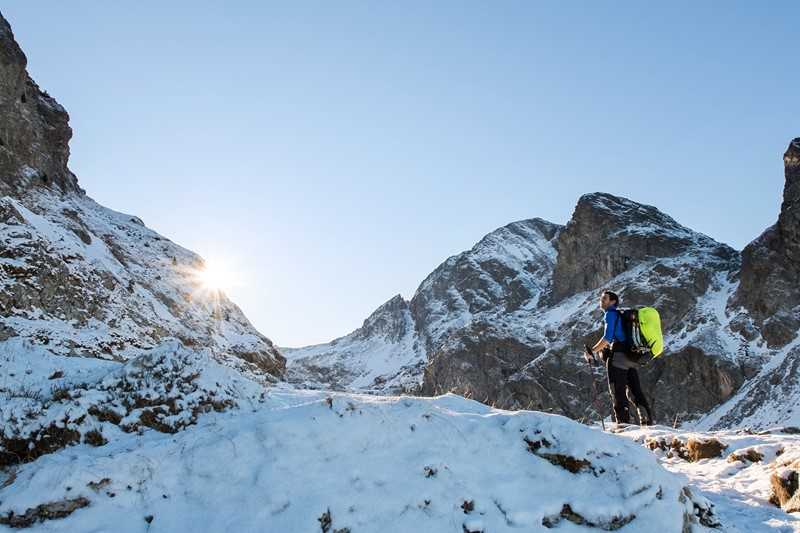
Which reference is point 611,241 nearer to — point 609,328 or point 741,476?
point 609,328

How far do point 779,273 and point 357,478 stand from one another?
8634 cm

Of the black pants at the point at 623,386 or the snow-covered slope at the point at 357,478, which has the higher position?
the black pants at the point at 623,386

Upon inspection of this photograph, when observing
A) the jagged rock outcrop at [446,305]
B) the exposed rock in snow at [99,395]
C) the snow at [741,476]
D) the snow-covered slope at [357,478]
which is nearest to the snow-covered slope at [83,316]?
the exposed rock in snow at [99,395]

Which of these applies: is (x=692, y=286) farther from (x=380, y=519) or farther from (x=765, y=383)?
(x=380, y=519)

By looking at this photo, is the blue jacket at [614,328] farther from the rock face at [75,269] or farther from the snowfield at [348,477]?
the rock face at [75,269]

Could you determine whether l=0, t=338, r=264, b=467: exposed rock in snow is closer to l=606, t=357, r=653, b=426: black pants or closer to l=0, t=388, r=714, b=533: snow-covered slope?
l=0, t=388, r=714, b=533: snow-covered slope

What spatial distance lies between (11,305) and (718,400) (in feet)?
240

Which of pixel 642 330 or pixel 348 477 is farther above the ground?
pixel 642 330

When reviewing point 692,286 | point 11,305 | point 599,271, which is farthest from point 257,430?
point 599,271

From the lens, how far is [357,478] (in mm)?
6457

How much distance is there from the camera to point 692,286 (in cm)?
9000

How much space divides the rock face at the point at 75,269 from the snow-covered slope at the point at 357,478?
51.7ft

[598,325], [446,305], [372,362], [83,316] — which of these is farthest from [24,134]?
[372,362]

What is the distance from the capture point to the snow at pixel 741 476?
23.6ft
